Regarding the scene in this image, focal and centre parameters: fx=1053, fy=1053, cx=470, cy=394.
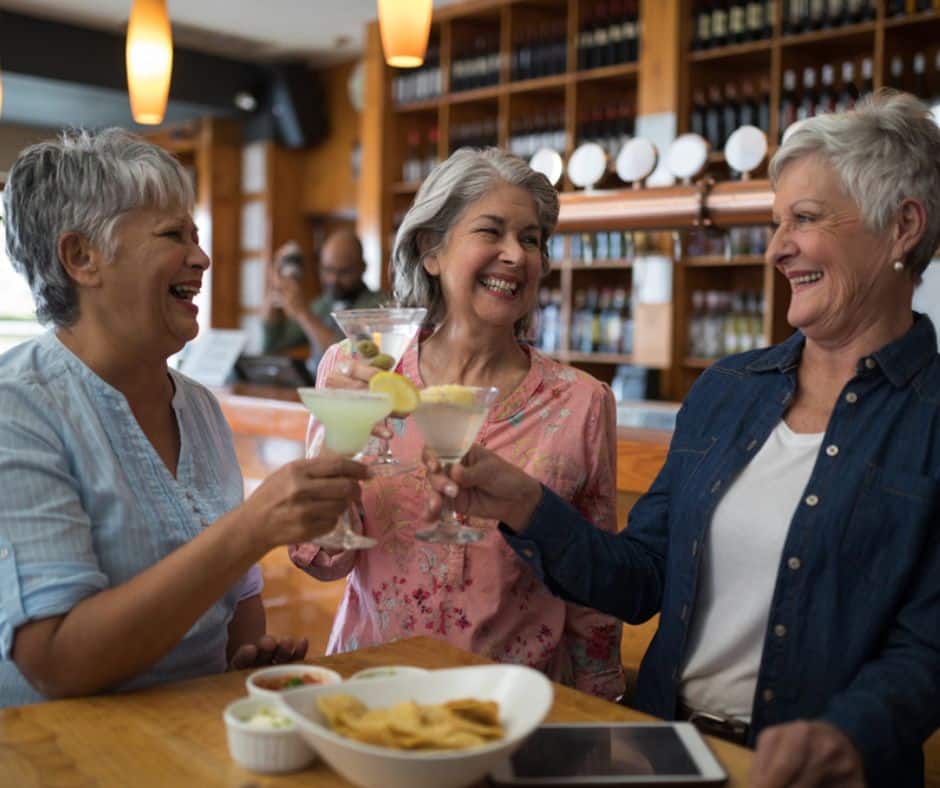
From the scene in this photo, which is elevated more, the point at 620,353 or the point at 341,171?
the point at 341,171

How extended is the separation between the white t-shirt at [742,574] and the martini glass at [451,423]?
40 cm

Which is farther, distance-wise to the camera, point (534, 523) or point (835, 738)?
point (534, 523)

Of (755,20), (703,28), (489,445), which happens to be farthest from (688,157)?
(703,28)

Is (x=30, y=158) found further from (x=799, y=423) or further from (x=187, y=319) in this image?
(x=799, y=423)

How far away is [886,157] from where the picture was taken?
5.10 ft

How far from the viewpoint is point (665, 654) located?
1649 mm

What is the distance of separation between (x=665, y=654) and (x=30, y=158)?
1.24 m

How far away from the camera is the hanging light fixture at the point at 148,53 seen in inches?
142

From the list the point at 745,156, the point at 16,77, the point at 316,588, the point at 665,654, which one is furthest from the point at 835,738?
the point at 16,77

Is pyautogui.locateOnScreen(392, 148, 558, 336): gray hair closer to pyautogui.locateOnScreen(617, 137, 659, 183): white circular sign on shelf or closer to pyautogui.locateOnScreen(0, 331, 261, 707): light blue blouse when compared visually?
pyautogui.locateOnScreen(0, 331, 261, 707): light blue blouse

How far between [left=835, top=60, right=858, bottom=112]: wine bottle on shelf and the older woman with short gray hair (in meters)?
4.67

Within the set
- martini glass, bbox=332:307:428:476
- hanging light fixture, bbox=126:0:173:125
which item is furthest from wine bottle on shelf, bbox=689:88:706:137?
martini glass, bbox=332:307:428:476

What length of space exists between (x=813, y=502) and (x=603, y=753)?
54 centimetres

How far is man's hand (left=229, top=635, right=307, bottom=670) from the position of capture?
163 centimetres
